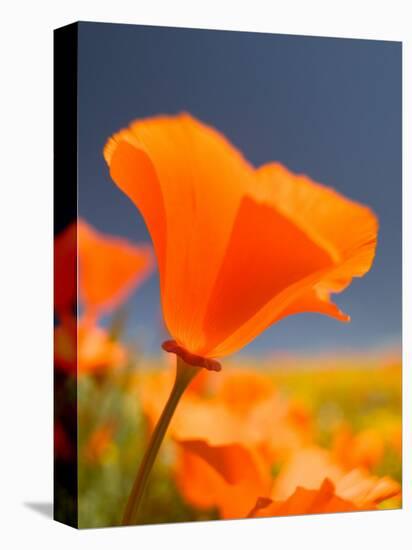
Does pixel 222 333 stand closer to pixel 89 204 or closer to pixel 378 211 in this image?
pixel 89 204

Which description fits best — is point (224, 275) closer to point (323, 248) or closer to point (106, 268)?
point (323, 248)

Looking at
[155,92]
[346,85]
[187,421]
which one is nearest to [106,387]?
[187,421]

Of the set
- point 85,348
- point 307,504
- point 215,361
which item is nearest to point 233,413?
point 307,504

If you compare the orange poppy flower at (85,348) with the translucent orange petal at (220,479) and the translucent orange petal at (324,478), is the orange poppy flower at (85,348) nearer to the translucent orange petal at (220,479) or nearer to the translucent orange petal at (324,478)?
the translucent orange petal at (220,479)

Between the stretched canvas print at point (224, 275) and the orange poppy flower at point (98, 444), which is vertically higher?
the stretched canvas print at point (224, 275)

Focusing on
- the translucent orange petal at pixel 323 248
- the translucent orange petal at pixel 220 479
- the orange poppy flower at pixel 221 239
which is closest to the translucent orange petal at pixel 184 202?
the orange poppy flower at pixel 221 239

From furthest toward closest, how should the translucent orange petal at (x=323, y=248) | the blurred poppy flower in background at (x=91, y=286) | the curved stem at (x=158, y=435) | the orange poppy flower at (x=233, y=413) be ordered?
the orange poppy flower at (x=233, y=413) < the blurred poppy flower in background at (x=91, y=286) < the translucent orange petal at (x=323, y=248) < the curved stem at (x=158, y=435)

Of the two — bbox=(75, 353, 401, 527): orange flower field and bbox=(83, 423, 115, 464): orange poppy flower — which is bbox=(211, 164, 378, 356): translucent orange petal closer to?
bbox=(75, 353, 401, 527): orange flower field

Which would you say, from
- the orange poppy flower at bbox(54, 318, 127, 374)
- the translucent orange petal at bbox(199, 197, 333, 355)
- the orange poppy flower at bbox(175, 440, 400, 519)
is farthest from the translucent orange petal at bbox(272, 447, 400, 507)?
the translucent orange petal at bbox(199, 197, 333, 355)
